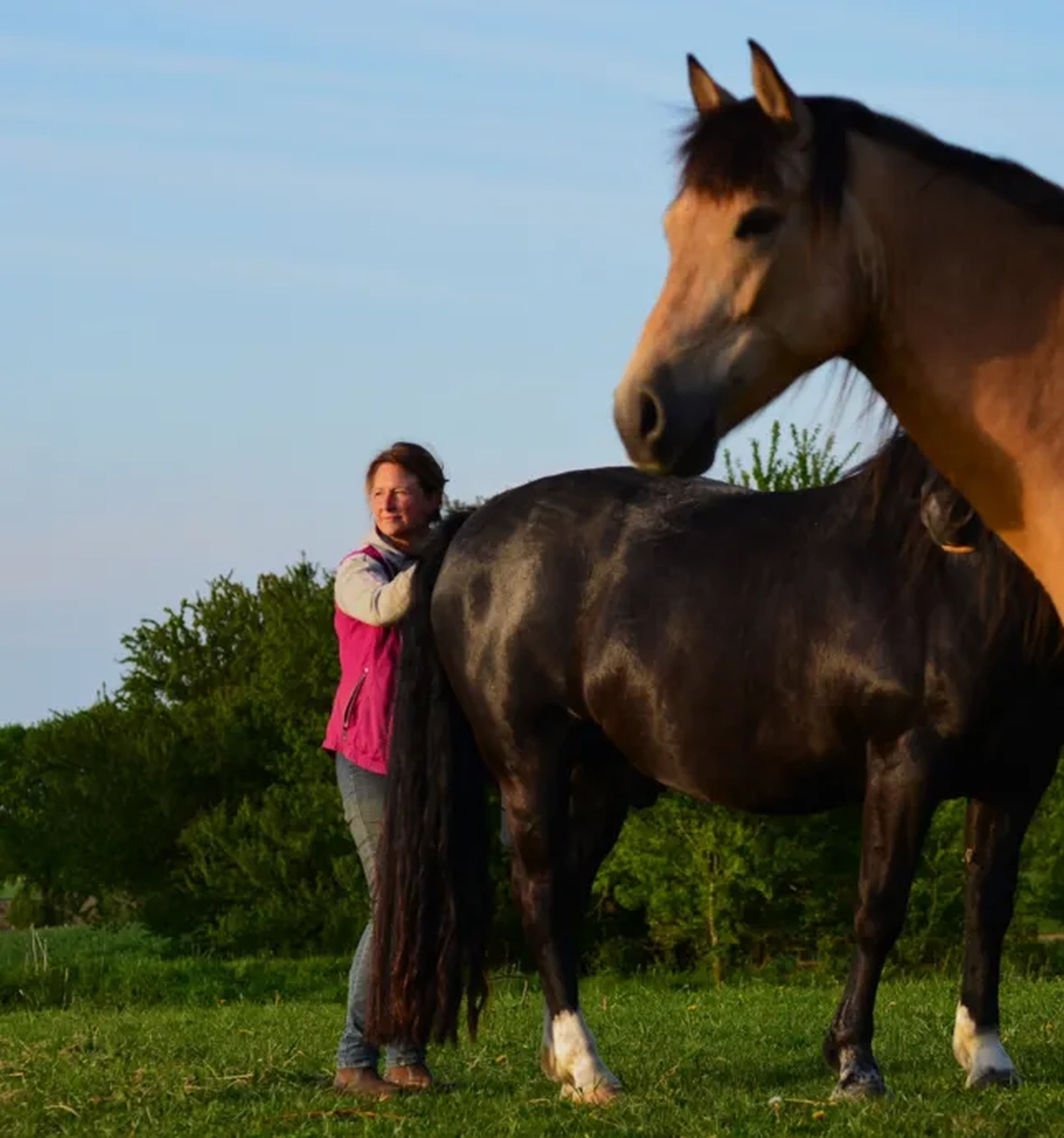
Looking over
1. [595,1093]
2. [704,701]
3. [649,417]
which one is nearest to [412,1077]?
[595,1093]

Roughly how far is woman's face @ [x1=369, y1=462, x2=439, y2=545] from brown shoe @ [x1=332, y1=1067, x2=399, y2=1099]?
5.98 feet

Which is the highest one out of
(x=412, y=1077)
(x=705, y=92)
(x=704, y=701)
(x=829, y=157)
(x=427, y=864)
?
(x=705, y=92)

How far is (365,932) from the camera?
6.42 m

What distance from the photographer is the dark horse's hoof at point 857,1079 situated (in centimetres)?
559

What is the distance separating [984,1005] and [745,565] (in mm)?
1615

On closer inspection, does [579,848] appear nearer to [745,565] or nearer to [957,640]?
[745,565]

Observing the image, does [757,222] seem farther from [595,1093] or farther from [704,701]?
[595,1093]

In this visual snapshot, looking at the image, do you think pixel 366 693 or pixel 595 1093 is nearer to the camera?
pixel 595 1093

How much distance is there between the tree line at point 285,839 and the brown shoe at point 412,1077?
6.36 m

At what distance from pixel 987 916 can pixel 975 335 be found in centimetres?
320

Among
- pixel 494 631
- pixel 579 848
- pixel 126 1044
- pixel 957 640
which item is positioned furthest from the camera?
pixel 126 1044

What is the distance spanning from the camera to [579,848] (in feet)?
22.6

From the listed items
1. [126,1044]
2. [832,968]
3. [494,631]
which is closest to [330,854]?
[832,968]

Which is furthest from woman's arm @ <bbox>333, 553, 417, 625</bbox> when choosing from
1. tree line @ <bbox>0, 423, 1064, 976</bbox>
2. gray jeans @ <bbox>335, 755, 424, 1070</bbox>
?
tree line @ <bbox>0, 423, 1064, 976</bbox>
